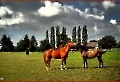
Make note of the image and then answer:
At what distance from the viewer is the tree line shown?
8.24 metres

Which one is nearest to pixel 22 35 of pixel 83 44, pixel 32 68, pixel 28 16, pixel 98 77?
pixel 28 16

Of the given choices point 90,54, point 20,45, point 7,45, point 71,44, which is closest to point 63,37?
point 71,44

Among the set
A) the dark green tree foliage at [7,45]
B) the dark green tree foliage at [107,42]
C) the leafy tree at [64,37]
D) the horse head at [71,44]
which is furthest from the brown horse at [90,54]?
the dark green tree foliage at [7,45]

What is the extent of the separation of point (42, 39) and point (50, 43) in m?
0.29

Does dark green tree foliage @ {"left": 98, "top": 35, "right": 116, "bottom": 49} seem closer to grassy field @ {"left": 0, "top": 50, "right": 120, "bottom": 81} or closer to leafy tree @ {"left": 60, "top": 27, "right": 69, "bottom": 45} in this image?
grassy field @ {"left": 0, "top": 50, "right": 120, "bottom": 81}

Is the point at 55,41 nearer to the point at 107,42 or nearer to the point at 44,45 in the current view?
the point at 44,45

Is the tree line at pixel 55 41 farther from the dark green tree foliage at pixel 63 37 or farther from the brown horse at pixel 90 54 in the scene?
the brown horse at pixel 90 54

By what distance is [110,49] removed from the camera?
27.1ft

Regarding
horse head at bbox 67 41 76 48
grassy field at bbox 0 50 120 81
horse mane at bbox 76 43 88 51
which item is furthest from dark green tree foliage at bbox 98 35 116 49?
horse head at bbox 67 41 76 48

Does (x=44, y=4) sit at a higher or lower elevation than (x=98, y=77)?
higher

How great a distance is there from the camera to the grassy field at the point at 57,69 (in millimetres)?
8578

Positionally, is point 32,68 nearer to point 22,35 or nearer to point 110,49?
point 22,35

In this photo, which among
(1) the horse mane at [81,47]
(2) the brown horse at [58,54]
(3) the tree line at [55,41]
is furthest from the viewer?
(2) the brown horse at [58,54]

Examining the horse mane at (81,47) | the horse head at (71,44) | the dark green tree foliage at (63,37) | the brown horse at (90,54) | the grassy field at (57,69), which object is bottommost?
the grassy field at (57,69)
